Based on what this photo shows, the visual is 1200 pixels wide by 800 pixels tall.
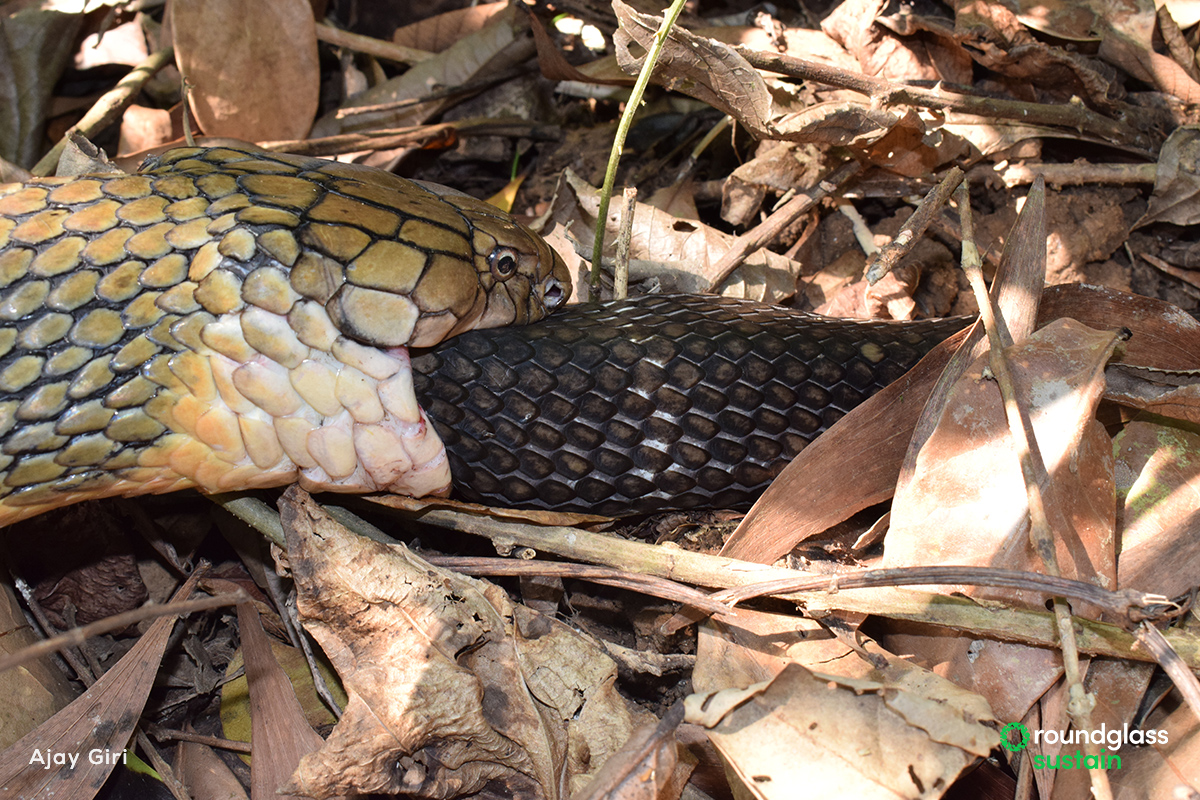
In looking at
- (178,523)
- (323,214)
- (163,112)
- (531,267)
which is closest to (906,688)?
(531,267)

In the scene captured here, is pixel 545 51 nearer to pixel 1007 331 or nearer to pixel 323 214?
pixel 323 214

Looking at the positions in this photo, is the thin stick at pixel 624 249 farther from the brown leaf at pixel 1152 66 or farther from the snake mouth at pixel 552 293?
the brown leaf at pixel 1152 66

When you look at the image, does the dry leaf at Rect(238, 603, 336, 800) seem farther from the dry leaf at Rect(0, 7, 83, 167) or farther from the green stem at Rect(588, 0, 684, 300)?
→ the dry leaf at Rect(0, 7, 83, 167)

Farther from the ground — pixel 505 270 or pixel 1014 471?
pixel 505 270

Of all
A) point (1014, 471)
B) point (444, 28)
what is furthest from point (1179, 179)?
point (444, 28)

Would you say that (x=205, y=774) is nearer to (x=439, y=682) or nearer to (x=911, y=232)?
(x=439, y=682)

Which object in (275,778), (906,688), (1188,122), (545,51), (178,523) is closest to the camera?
(906,688)

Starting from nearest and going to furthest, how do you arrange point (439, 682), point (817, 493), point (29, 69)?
point (439, 682)
point (817, 493)
point (29, 69)
